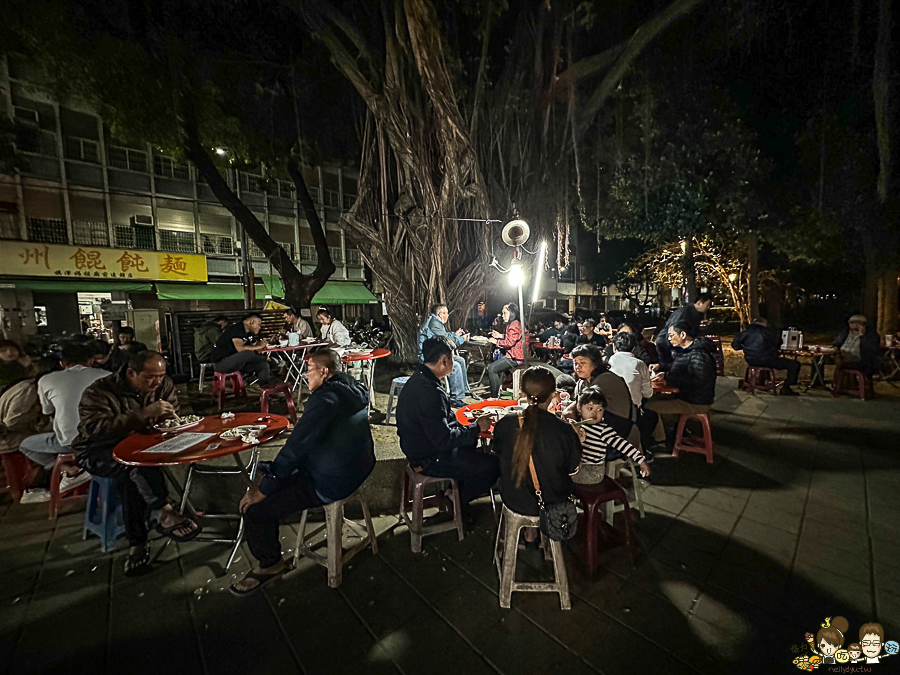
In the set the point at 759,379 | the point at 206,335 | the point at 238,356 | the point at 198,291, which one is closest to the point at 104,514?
the point at 238,356

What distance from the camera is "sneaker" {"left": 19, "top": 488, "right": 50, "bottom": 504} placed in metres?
3.74

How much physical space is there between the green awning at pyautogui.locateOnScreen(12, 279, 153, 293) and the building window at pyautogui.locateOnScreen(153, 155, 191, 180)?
16.7 feet

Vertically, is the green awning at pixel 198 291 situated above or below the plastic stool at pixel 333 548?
above

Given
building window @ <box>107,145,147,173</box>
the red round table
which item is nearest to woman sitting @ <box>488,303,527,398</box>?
the red round table

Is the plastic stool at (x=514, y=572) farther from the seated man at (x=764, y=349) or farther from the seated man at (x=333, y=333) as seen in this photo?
the seated man at (x=764, y=349)

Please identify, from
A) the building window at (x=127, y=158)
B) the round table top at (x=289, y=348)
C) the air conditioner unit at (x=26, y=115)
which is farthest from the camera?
the building window at (x=127, y=158)

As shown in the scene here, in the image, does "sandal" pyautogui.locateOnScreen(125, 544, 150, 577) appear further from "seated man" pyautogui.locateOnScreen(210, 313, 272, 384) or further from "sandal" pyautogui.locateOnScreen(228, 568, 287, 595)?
"seated man" pyautogui.locateOnScreen(210, 313, 272, 384)

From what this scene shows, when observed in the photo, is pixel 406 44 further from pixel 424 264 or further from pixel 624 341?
pixel 624 341

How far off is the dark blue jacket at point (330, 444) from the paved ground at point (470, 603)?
707 mm

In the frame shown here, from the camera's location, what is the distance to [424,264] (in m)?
8.31

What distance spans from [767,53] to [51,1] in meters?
14.5

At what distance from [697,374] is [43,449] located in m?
6.72

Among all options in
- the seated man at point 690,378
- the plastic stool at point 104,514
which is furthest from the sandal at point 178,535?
the seated man at point 690,378

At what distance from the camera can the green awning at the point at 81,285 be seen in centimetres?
1405
